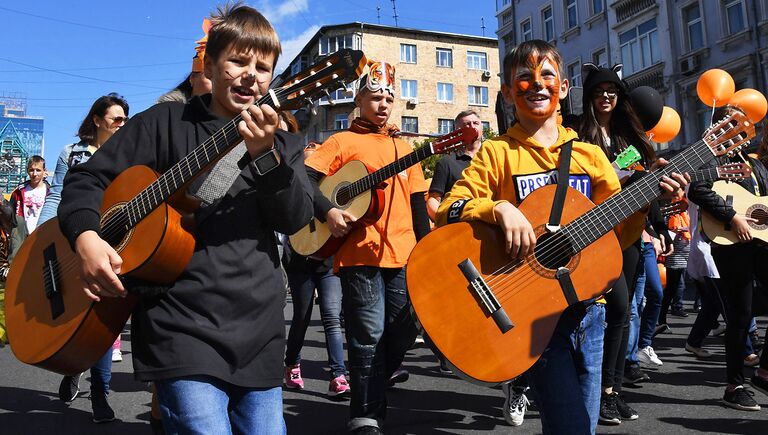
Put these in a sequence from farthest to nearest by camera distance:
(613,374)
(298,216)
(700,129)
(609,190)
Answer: (700,129), (613,374), (609,190), (298,216)

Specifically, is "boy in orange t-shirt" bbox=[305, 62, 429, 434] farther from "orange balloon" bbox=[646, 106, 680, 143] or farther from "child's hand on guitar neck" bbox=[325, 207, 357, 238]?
"orange balloon" bbox=[646, 106, 680, 143]

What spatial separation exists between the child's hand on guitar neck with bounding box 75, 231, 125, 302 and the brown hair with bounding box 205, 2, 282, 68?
735mm

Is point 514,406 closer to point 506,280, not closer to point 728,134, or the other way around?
point 506,280

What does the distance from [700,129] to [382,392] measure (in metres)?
23.5

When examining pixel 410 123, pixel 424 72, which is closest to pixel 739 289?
pixel 410 123

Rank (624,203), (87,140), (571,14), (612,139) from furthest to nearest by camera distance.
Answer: (571,14) < (87,140) < (612,139) < (624,203)

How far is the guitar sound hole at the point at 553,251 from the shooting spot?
8.20ft

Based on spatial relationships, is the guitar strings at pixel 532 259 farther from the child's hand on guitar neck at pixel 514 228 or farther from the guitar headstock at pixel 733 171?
the guitar headstock at pixel 733 171

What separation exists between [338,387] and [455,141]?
2142mm

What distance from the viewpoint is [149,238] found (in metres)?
1.95

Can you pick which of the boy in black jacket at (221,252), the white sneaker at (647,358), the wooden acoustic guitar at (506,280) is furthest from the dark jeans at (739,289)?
the boy in black jacket at (221,252)

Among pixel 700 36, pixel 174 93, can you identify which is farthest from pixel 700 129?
pixel 174 93

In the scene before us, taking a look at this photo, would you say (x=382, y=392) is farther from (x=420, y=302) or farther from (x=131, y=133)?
(x=131, y=133)

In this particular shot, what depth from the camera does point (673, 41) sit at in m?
25.1
